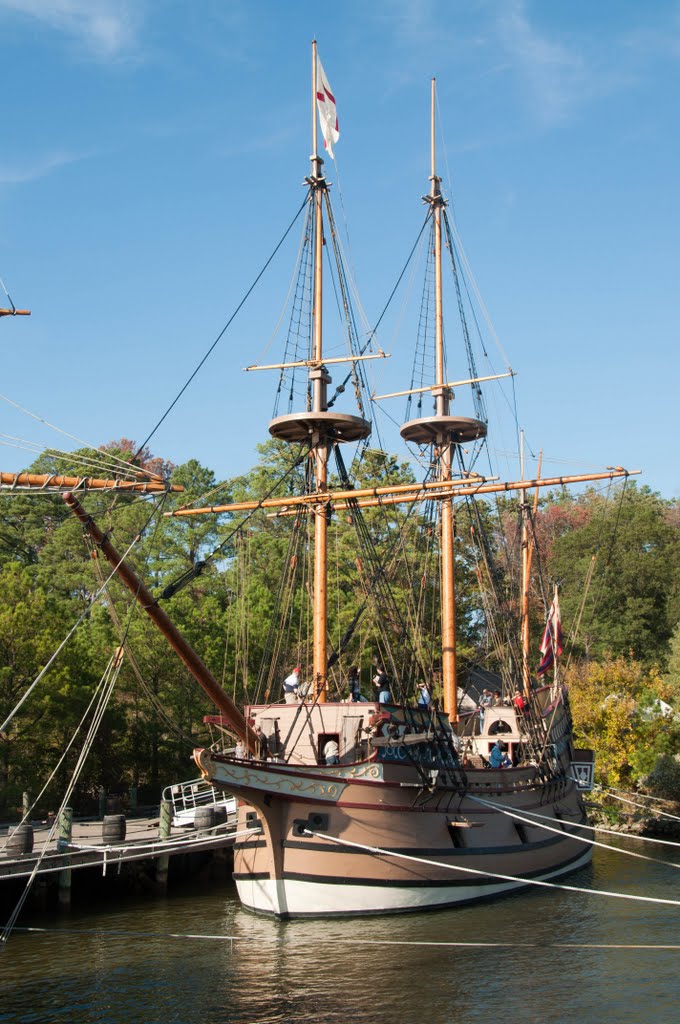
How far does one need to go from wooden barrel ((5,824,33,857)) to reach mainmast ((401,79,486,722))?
14.1m

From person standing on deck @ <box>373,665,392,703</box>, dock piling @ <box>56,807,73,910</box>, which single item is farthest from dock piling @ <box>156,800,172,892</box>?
person standing on deck @ <box>373,665,392,703</box>

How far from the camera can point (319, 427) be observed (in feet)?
92.5

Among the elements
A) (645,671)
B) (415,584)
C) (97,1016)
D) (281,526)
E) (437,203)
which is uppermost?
(437,203)

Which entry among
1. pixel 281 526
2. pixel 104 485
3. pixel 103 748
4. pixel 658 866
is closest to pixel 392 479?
pixel 281 526

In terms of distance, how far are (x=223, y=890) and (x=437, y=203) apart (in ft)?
79.5

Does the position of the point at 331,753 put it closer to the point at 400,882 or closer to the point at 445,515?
the point at 400,882

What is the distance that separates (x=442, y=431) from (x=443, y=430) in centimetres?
5

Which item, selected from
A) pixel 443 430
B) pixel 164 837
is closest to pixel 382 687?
pixel 164 837

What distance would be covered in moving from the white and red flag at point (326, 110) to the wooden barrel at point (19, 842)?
20.2m

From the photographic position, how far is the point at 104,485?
18.8 meters

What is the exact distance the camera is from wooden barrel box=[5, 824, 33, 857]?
22172 mm

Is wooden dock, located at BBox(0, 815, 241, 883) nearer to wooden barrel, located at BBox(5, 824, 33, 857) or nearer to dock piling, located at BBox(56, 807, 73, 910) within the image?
wooden barrel, located at BBox(5, 824, 33, 857)

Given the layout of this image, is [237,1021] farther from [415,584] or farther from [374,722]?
[415,584]

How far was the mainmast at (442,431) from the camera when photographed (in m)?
33.5
